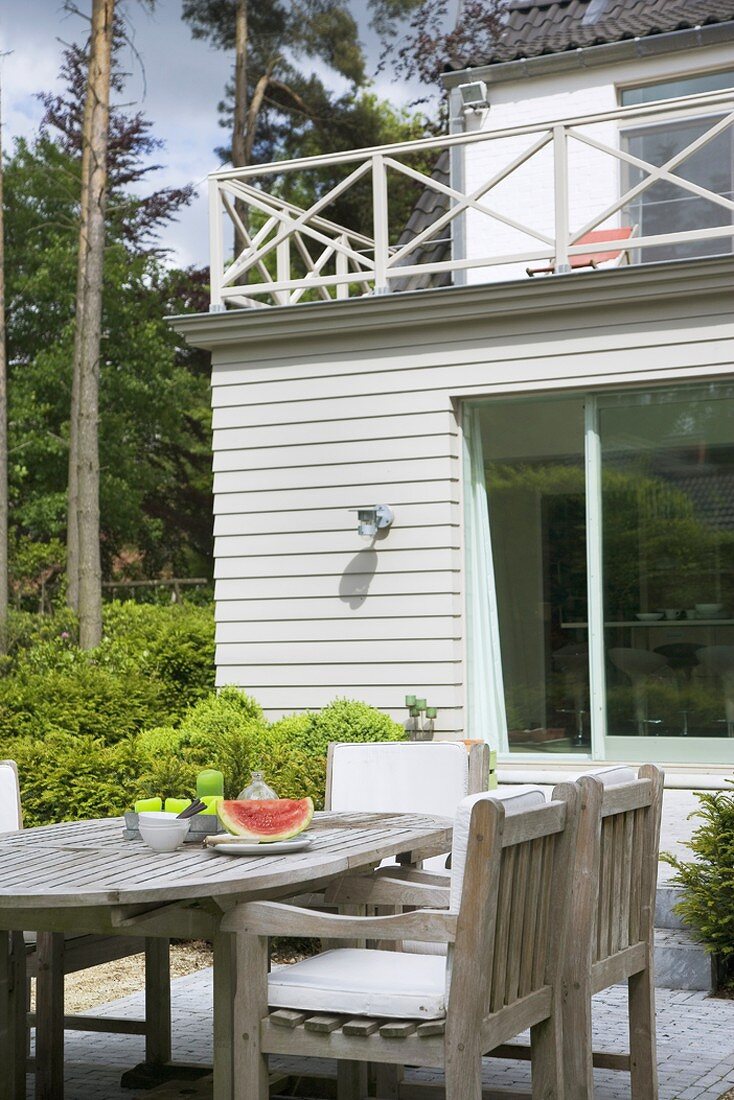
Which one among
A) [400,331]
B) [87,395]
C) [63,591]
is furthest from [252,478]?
[63,591]

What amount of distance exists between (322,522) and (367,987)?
6421 mm

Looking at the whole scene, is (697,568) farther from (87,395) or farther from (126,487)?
(126,487)

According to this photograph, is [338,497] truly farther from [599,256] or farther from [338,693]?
[599,256]

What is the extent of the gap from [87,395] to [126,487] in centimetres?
722

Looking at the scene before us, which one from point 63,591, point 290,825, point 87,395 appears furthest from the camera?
point 63,591

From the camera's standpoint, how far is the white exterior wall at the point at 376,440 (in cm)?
886

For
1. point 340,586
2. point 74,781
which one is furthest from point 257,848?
point 340,586

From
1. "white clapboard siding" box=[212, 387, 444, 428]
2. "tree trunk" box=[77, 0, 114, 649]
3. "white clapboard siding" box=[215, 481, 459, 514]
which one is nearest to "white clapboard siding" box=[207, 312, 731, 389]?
"white clapboard siding" box=[212, 387, 444, 428]

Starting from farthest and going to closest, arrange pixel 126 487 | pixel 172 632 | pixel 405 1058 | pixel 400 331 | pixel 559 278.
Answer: pixel 126 487
pixel 172 632
pixel 400 331
pixel 559 278
pixel 405 1058

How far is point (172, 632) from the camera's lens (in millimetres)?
12453

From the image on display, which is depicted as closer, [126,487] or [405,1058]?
[405,1058]

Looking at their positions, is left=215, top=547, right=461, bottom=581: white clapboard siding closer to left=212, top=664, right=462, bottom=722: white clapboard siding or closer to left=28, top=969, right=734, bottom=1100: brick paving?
left=212, top=664, right=462, bottom=722: white clapboard siding

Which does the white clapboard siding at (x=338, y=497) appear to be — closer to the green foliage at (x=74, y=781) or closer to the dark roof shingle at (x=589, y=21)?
the green foliage at (x=74, y=781)

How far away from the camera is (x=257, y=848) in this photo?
376cm
